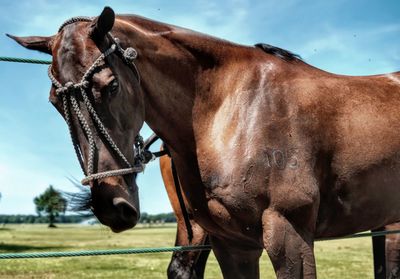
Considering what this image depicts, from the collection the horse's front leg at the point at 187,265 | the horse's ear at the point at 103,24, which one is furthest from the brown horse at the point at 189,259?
the horse's ear at the point at 103,24

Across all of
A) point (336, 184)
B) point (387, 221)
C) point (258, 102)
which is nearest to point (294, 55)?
point (258, 102)

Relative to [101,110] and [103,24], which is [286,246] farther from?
[103,24]

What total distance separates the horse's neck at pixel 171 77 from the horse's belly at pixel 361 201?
0.82 m

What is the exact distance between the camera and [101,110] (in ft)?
8.27

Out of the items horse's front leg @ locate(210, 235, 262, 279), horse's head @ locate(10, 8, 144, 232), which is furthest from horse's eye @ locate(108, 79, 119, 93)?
horse's front leg @ locate(210, 235, 262, 279)

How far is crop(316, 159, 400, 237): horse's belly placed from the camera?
2.90 metres

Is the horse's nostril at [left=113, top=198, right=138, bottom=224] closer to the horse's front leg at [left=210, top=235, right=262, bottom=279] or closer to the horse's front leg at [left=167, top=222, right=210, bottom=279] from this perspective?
the horse's front leg at [left=210, top=235, right=262, bottom=279]

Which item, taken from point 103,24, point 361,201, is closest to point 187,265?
point 361,201

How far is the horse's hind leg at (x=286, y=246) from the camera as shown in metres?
2.65

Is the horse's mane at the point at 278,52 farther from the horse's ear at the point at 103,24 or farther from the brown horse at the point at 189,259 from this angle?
the brown horse at the point at 189,259

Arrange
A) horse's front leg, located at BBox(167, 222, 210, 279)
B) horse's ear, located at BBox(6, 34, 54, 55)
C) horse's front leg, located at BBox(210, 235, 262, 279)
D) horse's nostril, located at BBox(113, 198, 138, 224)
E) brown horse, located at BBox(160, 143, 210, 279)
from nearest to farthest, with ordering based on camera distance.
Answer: horse's nostril, located at BBox(113, 198, 138, 224) < horse's ear, located at BBox(6, 34, 54, 55) < horse's front leg, located at BBox(210, 235, 262, 279) < brown horse, located at BBox(160, 143, 210, 279) < horse's front leg, located at BBox(167, 222, 210, 279)

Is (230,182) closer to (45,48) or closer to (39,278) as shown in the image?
(45,48)

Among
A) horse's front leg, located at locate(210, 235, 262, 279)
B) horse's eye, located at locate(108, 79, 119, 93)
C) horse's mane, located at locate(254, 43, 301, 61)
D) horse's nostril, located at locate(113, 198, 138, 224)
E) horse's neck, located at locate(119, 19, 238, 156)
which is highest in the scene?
horse's mane, located at locate(254, 43, 301, 61)

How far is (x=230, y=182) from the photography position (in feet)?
8.91
